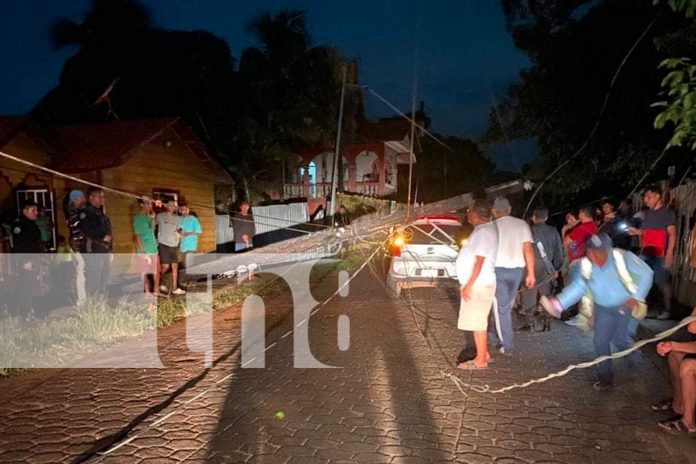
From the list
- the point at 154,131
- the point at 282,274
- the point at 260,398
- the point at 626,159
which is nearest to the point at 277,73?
the point at 154,131

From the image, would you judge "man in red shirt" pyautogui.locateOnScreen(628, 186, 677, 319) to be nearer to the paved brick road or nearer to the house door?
the paved brick road

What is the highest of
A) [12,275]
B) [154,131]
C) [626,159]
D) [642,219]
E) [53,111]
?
[53,111]

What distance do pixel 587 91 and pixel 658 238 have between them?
14.8 ft

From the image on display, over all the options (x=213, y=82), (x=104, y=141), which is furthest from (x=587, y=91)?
(x=213, y=82)

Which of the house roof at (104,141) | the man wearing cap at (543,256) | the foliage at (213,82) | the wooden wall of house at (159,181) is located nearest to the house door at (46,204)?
the house roof at (104,141)

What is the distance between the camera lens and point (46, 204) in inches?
437

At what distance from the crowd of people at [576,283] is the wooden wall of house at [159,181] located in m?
9.50

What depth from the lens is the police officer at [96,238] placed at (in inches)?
316

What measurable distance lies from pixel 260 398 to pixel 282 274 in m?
8.54

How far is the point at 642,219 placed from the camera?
6.94 meters

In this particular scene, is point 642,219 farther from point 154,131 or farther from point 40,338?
point 154,131

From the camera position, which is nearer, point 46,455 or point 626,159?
point 46,455

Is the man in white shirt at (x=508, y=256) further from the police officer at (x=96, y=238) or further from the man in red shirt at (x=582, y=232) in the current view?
the police officer at (x=96, y=238)

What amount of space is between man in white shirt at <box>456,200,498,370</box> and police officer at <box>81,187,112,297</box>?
233 inches
